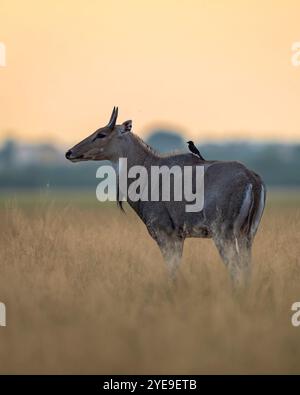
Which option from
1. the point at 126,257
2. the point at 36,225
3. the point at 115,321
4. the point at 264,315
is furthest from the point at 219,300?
the point at 36,225

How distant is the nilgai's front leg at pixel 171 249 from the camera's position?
11.5 m

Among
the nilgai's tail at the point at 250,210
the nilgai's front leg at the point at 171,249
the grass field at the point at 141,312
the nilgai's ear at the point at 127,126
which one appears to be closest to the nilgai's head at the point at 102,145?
the nilgai's ear at the point at 127,126

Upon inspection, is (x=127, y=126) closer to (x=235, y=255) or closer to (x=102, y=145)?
(x=102, y=145)

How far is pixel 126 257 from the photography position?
12.7 m

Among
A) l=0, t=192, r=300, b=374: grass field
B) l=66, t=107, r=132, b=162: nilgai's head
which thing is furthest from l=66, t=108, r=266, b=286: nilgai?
l=0, t=192, r=300, b=374: grass field

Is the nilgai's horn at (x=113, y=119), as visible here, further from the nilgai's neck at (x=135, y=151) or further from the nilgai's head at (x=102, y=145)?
the nilgai's neck at (x=135, y=151)

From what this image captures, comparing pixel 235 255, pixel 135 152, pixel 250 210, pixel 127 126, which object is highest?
pixel 127 126

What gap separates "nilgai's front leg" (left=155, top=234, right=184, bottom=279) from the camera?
11.5 m

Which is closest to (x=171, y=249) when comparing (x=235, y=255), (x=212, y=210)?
(x=212, y=210)

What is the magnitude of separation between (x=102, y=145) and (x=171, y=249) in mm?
1914

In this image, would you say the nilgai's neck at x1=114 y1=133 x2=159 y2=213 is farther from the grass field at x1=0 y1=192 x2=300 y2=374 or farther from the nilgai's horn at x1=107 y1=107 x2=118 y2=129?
the grass field at x1=0 y1=192 x2=300 y2=374

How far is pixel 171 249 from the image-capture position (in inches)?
462

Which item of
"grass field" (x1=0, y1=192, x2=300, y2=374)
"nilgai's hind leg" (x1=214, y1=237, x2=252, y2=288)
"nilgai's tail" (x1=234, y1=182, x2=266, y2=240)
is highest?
"nilgai's tail" (x1=234, y1=182, x2=266, y2=240)
